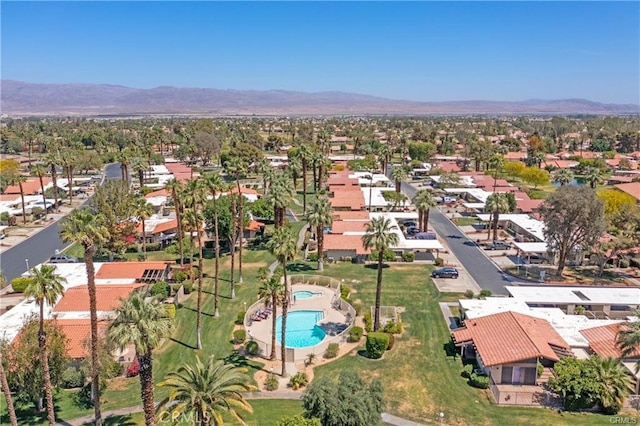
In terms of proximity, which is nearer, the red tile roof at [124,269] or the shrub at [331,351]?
the shrub at [331,351]

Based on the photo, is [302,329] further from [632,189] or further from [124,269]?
[632,189]

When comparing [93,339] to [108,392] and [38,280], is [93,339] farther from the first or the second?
[108,392]

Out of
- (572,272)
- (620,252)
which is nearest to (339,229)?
(572,272)

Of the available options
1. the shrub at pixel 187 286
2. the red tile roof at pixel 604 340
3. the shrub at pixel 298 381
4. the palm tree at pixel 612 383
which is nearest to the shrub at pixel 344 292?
the shrub at pixel 298 381

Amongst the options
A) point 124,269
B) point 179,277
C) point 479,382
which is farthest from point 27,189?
point 479,382

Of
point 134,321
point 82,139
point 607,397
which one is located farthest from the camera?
point 82,139

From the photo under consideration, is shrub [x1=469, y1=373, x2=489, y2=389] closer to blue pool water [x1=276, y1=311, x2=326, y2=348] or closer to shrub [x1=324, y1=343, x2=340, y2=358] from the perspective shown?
shrub [x1=324, y1=343, x2=340, y2=358]

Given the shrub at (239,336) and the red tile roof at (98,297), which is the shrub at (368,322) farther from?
the red tile roof at (98,297)
